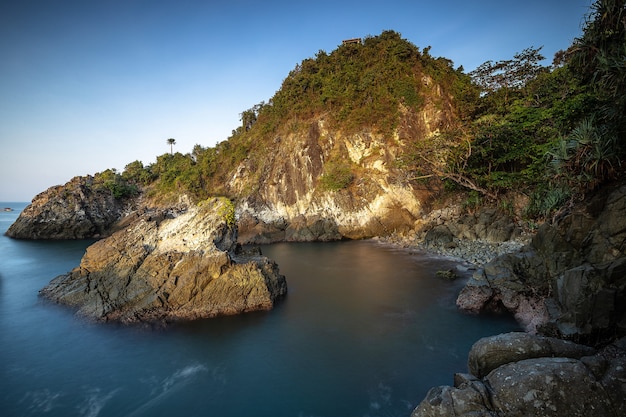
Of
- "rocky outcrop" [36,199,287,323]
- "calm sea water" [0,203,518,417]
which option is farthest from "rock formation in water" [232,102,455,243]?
"rocky outcrop" [36,199,287,323]

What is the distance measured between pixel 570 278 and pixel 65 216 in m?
46.6

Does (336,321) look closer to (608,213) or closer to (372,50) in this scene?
(608,213)

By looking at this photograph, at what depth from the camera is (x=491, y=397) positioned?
5.11 meters

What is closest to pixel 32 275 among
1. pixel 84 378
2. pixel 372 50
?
pixel 84 378

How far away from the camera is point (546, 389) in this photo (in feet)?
16.0

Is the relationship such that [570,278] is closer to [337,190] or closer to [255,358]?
[255,358]

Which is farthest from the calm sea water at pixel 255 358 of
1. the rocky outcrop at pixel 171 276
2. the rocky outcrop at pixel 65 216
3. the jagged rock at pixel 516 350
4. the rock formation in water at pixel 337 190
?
the rocky outcrop at pixel 65 216

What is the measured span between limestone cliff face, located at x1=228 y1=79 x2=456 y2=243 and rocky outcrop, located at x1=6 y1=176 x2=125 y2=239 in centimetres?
1842

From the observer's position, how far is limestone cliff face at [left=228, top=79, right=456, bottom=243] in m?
32.7

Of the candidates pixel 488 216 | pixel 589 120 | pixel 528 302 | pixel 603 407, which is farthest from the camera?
pixel 488 216

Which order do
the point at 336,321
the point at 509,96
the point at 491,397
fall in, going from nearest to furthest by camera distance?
the point at 491,397 → the point at 336,321 → the point at 509,96

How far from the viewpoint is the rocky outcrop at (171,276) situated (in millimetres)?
12594

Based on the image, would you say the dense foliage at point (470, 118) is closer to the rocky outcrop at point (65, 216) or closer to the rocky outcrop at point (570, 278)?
the rocky outcrop at point (570, 278)

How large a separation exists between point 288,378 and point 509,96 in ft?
112
